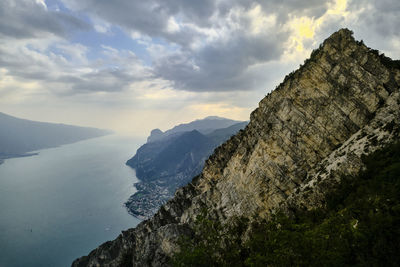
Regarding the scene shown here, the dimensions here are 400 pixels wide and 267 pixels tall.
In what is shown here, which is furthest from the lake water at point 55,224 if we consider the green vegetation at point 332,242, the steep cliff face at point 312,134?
the green vegetation at point 332,242

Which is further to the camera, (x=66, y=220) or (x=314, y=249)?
(x=66, y=220)

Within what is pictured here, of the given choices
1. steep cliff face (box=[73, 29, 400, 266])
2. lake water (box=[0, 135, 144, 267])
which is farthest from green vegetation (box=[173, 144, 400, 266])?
lake water (box=[0, 135, 144, 267])

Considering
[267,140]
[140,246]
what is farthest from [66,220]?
[267,140]

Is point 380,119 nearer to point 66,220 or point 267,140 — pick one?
point 267,140

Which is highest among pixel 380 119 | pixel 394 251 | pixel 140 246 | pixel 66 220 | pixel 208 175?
pixel 380 119

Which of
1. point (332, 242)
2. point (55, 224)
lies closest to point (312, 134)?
point (332, 242)

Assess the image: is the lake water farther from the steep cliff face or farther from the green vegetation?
the green vegetation

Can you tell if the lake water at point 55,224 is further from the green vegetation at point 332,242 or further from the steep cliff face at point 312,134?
the green vegetation at point 332,242

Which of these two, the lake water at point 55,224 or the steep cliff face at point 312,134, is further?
the lake water at point 55,224
